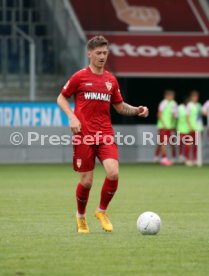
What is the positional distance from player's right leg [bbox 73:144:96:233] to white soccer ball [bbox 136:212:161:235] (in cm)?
73

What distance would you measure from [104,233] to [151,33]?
20859 millimetres

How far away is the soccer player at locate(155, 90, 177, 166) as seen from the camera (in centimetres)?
2849

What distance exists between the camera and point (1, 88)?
29719mm

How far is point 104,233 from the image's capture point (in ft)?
36.1

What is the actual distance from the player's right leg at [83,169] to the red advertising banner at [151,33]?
18885mm

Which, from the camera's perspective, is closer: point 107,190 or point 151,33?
point 107,190

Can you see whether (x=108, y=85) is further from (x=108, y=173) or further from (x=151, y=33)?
(x=151, y=33)

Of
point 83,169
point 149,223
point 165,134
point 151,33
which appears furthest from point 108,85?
point 151,33

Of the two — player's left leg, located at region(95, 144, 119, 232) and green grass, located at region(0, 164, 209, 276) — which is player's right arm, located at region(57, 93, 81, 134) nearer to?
player's left leg, located at region(95, 144, 119, 232)

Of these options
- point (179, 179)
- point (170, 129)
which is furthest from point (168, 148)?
point (179, 179)

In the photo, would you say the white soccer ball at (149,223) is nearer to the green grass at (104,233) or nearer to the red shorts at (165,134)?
the green grass at (104,233)

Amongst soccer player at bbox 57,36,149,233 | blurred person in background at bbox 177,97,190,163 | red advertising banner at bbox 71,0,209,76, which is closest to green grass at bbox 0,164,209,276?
soccer player at bbox 57,36,149,233

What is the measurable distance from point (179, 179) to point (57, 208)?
7653mm

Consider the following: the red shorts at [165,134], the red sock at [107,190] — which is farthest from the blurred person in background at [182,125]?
the red sock at [107,190]
